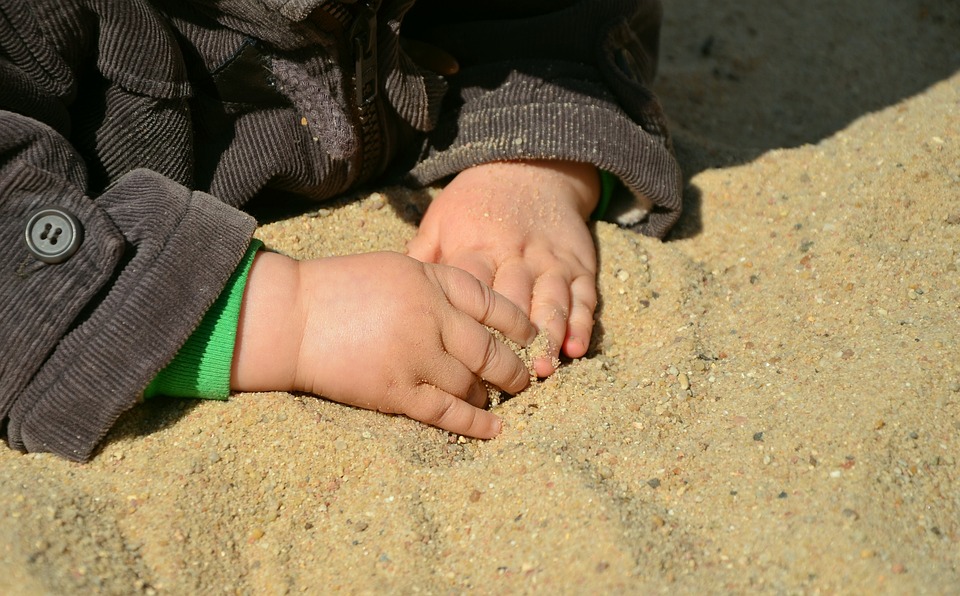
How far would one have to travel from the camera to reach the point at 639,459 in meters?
1.27

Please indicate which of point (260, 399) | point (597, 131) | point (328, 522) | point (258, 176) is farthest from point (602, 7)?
point (328, 522)

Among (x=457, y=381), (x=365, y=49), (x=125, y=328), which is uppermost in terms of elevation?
(x=365, y=49)

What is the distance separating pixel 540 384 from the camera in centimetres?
148

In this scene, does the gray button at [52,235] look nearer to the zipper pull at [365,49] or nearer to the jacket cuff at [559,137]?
the zipper pull at [365,49]

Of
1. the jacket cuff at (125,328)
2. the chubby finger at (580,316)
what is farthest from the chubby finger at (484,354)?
the jacket cuff at (125,328)

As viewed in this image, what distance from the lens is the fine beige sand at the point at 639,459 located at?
1103mm

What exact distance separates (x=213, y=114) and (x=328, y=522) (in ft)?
2.41

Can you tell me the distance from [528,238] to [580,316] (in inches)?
7.9

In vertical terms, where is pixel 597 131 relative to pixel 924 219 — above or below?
above

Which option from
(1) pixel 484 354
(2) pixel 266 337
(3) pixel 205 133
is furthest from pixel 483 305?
(3) pixel 205 133

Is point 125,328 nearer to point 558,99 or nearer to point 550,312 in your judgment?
point 550,312

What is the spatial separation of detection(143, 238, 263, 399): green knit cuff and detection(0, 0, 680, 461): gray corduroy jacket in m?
0.05

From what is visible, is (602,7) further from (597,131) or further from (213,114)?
(213,114)

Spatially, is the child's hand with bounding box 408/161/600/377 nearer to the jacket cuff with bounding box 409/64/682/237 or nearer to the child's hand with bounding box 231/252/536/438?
the jacket cuff with bounding box 409/64/682/237
